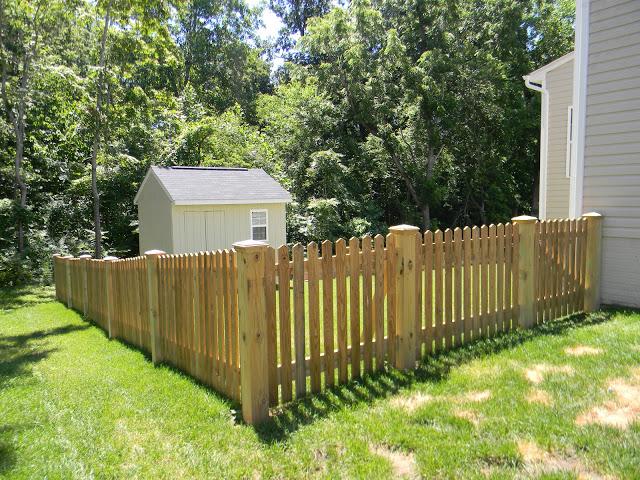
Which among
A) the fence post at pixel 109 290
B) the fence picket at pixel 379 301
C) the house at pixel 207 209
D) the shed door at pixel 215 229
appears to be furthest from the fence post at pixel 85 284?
the fence picket at pixel 379 301

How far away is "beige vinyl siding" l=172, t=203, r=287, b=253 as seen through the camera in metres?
13.5

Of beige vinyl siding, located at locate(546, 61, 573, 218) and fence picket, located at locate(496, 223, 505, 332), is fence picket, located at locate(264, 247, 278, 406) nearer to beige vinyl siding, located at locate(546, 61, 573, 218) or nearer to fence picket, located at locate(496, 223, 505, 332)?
fence picket, located at locate(496, 223, 505, 332)

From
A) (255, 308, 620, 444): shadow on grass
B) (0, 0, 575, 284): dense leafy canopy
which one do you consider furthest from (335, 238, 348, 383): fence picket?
(0, 0, 575, 284): dense leafy canopy

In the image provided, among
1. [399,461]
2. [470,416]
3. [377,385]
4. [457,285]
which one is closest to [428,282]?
[457,285]

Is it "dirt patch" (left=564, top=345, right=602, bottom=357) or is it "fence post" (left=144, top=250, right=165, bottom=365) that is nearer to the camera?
"dirt patch" (left=564, top=345, right=602, bottom=357)

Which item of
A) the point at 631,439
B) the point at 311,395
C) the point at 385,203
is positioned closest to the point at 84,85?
the point at 385,203

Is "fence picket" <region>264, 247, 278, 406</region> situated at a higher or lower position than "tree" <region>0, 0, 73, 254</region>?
lower

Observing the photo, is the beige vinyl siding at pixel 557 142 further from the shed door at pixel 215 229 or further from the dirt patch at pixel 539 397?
the dirt patch at pixel 539 397

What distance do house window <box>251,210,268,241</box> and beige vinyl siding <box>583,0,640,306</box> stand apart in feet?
31.5

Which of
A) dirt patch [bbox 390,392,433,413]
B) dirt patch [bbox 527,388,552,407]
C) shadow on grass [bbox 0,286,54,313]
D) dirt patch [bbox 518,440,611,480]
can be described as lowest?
shadow on grass [bbox 0,286,54,313]

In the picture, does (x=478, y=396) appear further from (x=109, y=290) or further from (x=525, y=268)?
(x=109, y=290)

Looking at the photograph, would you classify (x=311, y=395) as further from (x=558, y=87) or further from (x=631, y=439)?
(x=558, y=87)

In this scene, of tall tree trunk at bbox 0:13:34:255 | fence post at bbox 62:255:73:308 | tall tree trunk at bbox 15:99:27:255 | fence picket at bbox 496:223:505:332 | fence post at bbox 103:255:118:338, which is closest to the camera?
fence picket at bbox 496:223:505:332

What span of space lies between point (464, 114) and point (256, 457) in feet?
67.0
